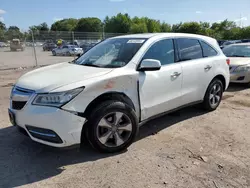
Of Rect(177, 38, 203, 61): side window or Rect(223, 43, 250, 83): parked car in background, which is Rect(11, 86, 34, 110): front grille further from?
Rect(223, 43, 250, 83): parked car in background

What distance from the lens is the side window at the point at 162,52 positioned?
3.84 m

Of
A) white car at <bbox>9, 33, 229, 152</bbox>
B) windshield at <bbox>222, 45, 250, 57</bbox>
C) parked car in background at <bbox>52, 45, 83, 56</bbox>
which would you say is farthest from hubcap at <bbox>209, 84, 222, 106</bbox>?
parked car in background at <bbox>52, 45, 83, 56</bbox>

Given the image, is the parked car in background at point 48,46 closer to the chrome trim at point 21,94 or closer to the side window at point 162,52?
the side window at point 162,52

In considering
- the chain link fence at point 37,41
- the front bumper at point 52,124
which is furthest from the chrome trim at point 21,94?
the chain link fence at point 37,41

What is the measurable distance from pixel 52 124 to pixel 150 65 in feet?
5.17

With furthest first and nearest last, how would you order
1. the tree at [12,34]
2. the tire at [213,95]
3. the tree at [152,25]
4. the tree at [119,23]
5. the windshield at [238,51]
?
the tree at [152,25] → the tree at [119,23] → the tree at [12,34] → the windshield at [238,51] → the tire at [213,95]

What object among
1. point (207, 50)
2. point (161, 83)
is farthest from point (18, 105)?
point (207, 50)

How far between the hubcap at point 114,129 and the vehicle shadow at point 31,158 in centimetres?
22

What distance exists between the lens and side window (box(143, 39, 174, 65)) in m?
3.84

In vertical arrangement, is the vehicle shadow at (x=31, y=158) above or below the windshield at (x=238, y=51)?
below

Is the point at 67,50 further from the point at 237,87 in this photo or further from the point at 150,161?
the point at 150,161

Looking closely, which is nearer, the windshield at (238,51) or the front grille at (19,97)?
the front grille at (19,97)

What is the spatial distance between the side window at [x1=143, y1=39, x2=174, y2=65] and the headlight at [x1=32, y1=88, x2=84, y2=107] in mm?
1363

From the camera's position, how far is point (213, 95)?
16.9ft
